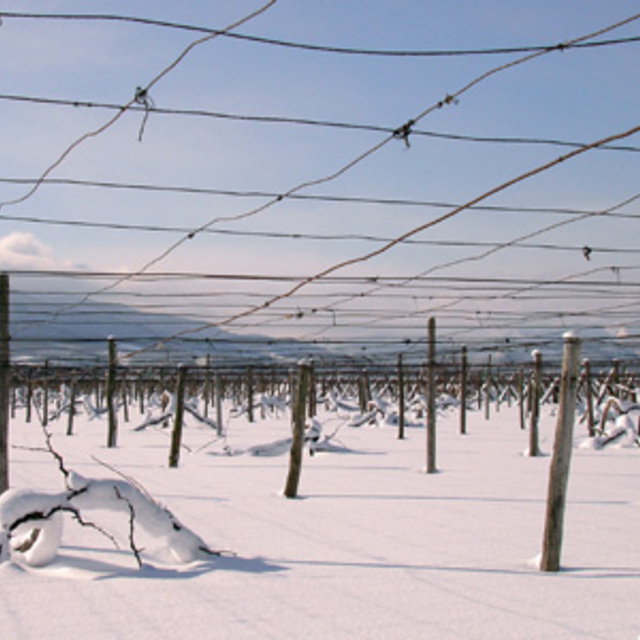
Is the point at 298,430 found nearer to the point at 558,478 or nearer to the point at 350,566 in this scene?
the point at 350,566

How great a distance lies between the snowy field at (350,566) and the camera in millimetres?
4840

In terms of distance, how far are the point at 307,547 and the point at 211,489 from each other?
4.58 meters

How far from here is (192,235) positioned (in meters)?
7.99

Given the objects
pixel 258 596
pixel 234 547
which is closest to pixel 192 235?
pixel 234 547

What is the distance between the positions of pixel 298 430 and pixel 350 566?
418cm

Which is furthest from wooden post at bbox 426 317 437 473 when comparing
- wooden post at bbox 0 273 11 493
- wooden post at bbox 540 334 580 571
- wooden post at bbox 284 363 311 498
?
wooden post at bbox 0 273 11 493

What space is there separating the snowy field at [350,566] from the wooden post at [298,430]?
0.75 feet

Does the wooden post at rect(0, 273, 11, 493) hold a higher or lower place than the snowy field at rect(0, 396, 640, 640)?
higher

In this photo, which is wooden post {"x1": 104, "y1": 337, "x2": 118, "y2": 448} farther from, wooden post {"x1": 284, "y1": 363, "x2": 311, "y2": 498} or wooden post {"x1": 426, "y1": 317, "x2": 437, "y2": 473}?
wooden post {"x1": 284, "y1": 363, "x2": 311, "y2": 498}

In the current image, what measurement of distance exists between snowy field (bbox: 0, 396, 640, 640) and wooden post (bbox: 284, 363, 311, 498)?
23 centimetres

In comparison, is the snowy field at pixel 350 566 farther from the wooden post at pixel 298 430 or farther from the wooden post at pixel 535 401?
the wooden post at pixel 535 401

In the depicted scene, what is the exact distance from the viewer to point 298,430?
10.6 meters

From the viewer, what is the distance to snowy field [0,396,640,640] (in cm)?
484

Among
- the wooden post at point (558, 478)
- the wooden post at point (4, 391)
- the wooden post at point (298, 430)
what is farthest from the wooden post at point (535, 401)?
the wooden post at point (4, 391)
